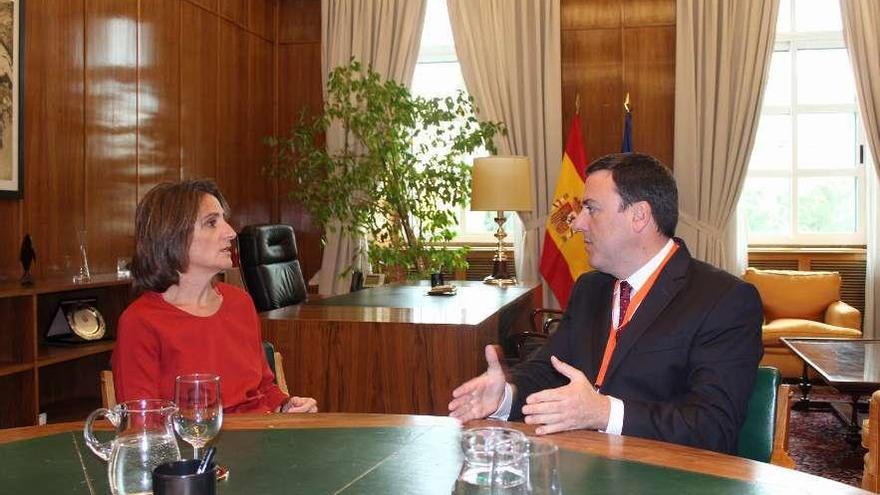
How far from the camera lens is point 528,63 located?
7.46 meters

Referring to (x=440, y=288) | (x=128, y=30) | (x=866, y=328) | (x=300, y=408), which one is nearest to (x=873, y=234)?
(x=866, y=328)

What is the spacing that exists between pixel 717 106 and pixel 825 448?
10.3ft

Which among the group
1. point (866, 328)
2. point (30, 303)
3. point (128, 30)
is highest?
point (128, 30)

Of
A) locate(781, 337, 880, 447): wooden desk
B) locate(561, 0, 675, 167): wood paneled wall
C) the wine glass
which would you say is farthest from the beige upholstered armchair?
the wine glass

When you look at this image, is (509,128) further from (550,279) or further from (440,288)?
(440,288)

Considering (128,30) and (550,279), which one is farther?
(550,279)

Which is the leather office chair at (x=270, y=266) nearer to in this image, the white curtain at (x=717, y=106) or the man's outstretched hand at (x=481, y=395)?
the man's outstretched hand at (x=481, y=395)

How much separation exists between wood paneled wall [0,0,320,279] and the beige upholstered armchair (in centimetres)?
408

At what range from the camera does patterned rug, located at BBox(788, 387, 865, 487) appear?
442 cm

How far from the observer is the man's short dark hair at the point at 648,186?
7.78ft

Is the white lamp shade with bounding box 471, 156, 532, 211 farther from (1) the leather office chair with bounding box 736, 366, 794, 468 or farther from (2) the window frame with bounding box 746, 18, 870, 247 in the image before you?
(1) the leather office chair with bounding box 736, 366, 794, 468

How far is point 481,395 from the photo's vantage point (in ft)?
6.56

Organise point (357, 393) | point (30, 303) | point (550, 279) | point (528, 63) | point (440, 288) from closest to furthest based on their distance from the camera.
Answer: point (357, 393) → point (30, 303) → point (440, 288) → point (550, 279) → point (528, 63)

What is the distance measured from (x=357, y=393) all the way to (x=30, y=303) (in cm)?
180
